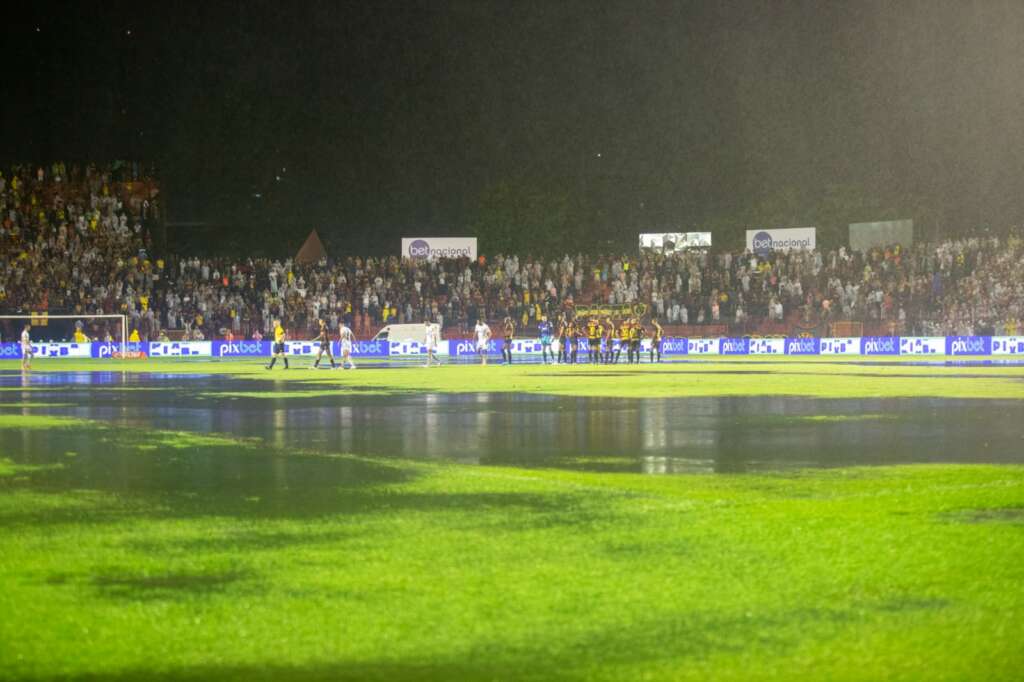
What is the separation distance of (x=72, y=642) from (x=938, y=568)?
230 inches

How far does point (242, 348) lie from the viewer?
58.8 m

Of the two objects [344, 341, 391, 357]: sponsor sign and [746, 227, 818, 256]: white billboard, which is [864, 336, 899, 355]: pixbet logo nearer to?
[746, 227, 818, 256]: white billboard

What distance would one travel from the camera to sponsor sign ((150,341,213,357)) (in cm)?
5738

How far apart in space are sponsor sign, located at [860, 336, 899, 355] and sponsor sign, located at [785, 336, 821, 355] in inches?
85.8

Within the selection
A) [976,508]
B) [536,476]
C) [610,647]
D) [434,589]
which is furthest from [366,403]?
[610,647]

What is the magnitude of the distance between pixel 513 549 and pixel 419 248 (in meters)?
59.0

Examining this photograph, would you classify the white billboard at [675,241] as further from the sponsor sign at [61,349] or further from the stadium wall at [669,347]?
the sponsor sign at [61,349]

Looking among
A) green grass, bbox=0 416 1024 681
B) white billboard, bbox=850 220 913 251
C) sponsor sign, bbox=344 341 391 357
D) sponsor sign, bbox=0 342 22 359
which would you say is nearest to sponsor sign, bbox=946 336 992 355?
white billboard, bbox=850 220 913 251

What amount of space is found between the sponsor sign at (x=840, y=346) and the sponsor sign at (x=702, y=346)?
17.0 feet

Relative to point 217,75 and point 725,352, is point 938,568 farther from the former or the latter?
point 217,75

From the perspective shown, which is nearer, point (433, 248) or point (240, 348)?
point (240, 348)

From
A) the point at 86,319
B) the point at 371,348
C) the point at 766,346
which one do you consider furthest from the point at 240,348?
the point at 766,346

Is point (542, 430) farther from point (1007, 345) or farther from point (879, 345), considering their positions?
point (1007, 345)

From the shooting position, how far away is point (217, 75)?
59.9m
